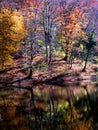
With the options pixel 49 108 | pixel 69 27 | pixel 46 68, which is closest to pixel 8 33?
pixel 46 68

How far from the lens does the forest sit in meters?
29.3

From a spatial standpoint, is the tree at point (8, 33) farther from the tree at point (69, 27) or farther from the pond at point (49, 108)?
the tree at point (69, 27)

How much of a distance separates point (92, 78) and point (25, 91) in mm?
16886

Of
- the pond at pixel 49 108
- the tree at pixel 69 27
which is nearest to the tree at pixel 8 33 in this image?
the pond at pixel 49 108

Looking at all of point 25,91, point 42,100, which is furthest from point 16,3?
point 42,100

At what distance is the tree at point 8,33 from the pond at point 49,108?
15.7 feet

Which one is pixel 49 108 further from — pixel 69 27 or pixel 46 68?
pixel 69 27

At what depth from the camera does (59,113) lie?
29172 millimetres

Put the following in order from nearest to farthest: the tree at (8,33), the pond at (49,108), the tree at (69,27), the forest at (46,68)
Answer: the pond at (49,108), the forest at (46,68), the tree at (8,33), the tree at (69,27)

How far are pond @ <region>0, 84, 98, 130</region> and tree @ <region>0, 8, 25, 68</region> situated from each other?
4.79 meters

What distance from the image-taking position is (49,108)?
32.0 m

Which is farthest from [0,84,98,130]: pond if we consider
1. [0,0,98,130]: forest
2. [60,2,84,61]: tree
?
[60,2,84,61]: tree

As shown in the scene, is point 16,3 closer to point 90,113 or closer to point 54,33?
point 54,33

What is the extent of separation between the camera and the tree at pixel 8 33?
50.7 m
